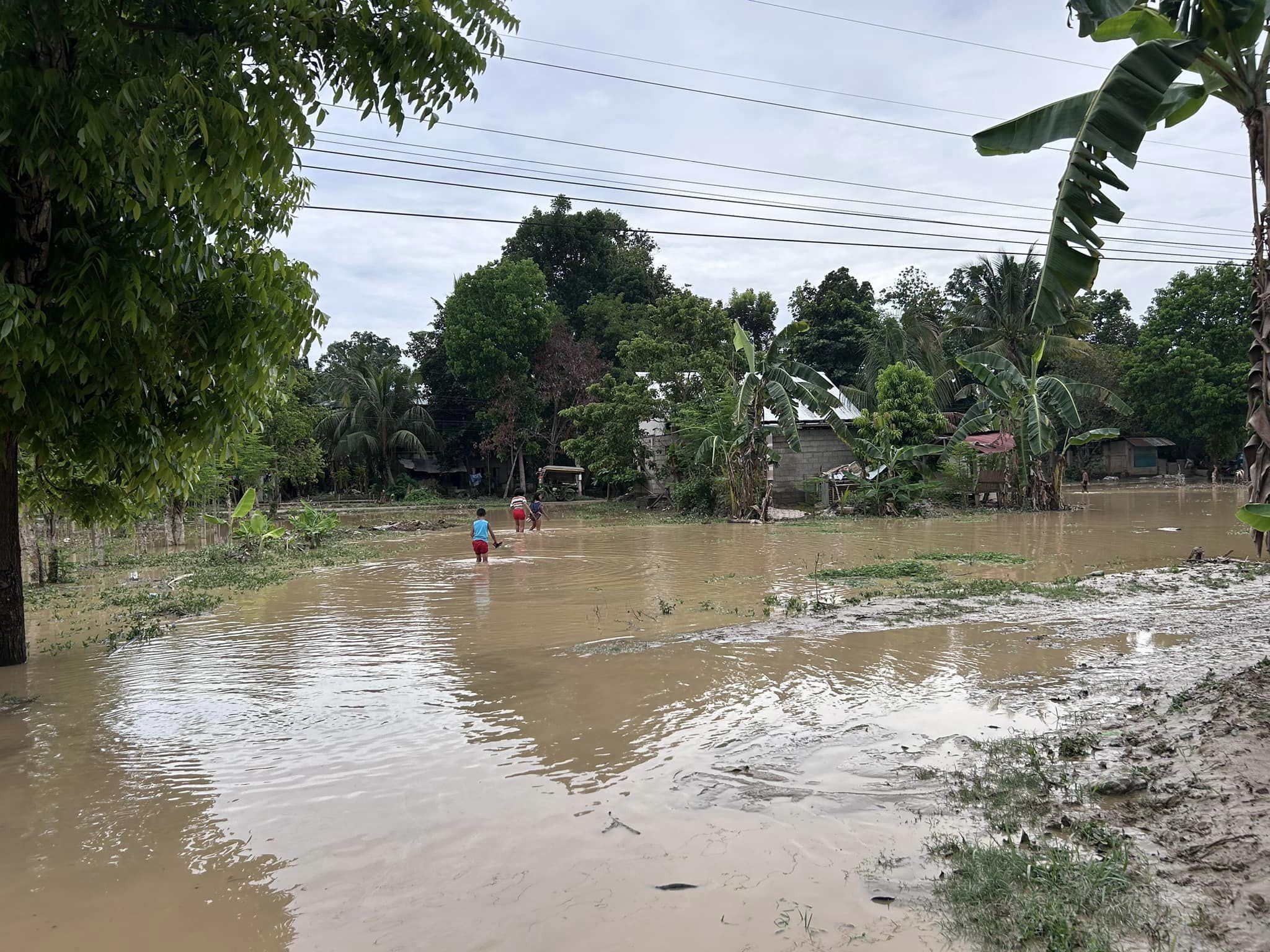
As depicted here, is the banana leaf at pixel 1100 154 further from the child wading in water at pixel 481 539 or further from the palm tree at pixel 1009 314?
the palm tree at pixel 1009 314

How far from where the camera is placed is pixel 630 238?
54.5 meters

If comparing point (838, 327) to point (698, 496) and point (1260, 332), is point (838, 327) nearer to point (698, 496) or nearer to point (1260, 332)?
point (698, 496)

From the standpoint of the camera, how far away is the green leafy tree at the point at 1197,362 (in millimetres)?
39000

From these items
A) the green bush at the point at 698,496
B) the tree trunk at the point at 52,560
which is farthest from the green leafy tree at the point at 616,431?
the tree trunk at the point at 52,560

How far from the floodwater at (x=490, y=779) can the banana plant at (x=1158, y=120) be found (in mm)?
2848

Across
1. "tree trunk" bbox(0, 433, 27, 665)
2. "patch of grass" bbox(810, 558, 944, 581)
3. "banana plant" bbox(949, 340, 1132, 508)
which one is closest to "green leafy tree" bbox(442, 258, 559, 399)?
"banana plant" bbox(949, 340, 1132, 508)

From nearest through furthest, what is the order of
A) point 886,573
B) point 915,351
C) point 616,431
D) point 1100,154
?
point 1100,154
point 886,573
point 616,431
point 915,351

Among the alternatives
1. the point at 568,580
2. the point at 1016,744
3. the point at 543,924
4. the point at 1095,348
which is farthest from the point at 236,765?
the point at 1095,348

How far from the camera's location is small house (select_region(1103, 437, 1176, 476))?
47312 millimetres

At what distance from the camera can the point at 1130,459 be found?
47.7 m

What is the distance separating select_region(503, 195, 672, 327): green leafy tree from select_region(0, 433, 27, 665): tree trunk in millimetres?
41443

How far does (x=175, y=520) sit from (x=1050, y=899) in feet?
79.2

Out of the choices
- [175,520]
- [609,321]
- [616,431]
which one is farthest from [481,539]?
[609,321]

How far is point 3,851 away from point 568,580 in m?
10.0
